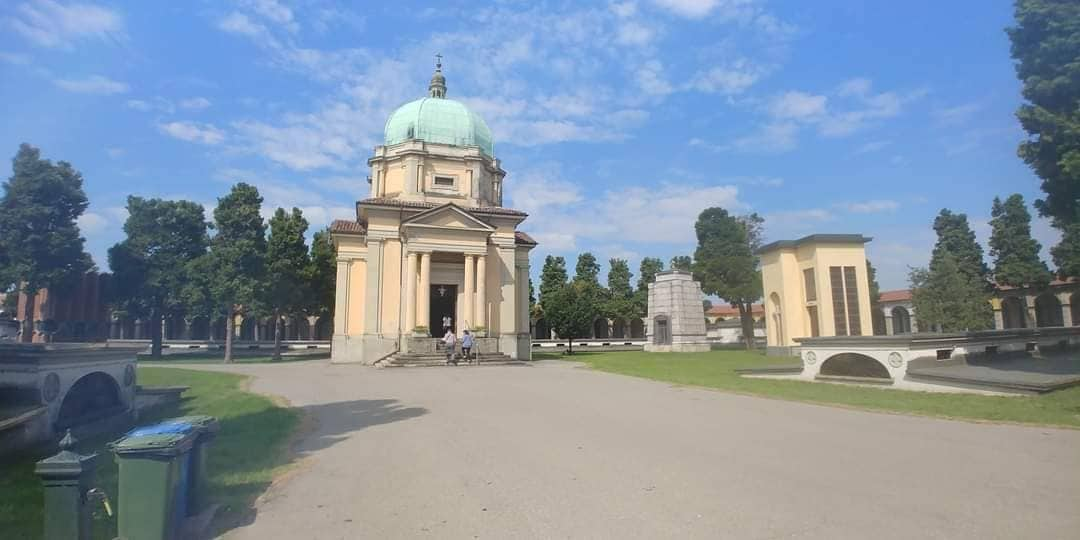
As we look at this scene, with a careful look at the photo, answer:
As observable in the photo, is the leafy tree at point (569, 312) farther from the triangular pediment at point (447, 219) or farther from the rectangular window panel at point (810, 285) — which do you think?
the rectangular window panel at point (810, 285)

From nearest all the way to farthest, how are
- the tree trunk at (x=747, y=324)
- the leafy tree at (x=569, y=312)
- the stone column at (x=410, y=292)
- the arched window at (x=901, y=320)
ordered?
1. the stone column at (x=410, y=292)
2. the leafy tree at (x=569, y=312)
3. the tree trunk at (x=747, y=324)
4. the arched window at (x=901, y=320)

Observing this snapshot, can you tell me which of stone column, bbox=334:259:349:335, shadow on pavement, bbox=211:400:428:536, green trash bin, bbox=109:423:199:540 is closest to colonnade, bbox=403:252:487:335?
stone column, bbox=334:259:349:335

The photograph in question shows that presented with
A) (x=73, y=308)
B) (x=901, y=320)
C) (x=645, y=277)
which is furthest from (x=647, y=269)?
(x=73, y=308)

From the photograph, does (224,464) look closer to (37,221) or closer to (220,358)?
(220,358)

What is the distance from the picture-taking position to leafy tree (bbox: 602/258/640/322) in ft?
185

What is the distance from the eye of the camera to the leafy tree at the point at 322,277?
36.7 m

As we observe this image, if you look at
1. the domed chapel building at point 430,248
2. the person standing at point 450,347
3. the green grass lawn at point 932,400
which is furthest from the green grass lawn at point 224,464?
the domed chapel building at point 430,248

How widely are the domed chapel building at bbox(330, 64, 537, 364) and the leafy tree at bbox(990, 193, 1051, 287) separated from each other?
38.0 meters

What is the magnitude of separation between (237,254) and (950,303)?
137 feet

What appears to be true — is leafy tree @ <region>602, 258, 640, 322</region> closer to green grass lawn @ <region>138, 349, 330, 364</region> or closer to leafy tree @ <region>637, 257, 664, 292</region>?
leafy tree @ <region>637, 257, 664, 292</region>

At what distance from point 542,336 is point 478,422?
156 feet

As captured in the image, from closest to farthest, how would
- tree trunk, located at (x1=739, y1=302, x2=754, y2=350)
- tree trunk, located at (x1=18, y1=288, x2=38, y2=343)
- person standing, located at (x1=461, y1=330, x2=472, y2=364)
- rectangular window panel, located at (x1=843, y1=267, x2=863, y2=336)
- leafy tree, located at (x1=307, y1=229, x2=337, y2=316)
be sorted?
rectangular window panel, located at (x1=843, y1=267, x2=863, y2=336) < person standing, located at (x1=461, y1=330, x2=472, y2=364) < tree trunk, located at (x1=18, y1=288, x2=38, y2=343) < leafy tree, located at (x1=307, y1=229, x2=337, y2=316) < tree trunk, located at (x1=739, y1=302, x2=754, y2=350)

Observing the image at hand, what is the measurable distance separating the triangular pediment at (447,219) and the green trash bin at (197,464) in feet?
75.8

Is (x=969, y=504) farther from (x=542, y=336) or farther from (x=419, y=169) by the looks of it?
(x=542, y=336)
